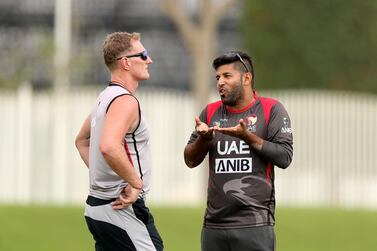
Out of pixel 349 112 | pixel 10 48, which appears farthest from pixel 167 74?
pixel 349 112

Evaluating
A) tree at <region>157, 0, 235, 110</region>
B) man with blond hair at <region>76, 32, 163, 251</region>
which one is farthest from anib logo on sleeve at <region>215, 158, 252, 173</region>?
tree at <region>157, 0, 235, 110</region>

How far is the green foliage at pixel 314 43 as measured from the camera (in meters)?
25.6

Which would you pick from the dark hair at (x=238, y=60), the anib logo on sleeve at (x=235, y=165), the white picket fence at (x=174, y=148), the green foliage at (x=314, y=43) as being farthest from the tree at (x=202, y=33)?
the anib logo on sleeve at (x=235, y=165)

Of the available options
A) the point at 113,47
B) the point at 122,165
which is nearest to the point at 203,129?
the point at 122,165

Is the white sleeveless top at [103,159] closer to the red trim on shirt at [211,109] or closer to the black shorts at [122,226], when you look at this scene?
the black shorts at [122,226]

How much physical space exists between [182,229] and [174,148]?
7116 mm

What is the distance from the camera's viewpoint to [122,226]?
8.01m

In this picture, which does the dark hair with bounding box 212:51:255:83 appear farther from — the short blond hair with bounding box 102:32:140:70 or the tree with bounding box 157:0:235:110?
the tree with bounding box 157:0:235:110

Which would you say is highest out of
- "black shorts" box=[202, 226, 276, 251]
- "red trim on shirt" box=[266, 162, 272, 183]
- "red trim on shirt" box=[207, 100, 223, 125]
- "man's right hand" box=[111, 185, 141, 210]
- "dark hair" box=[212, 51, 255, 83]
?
"dark hair" box=[212, 51, 255, 83]

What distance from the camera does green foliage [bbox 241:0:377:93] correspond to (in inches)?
1009

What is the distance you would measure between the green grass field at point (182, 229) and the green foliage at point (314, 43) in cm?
830

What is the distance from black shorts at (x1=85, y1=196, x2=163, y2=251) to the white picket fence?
15.0 m

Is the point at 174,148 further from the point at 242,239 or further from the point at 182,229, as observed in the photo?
the point at 242,239

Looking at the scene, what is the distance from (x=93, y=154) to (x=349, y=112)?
15.9 m
